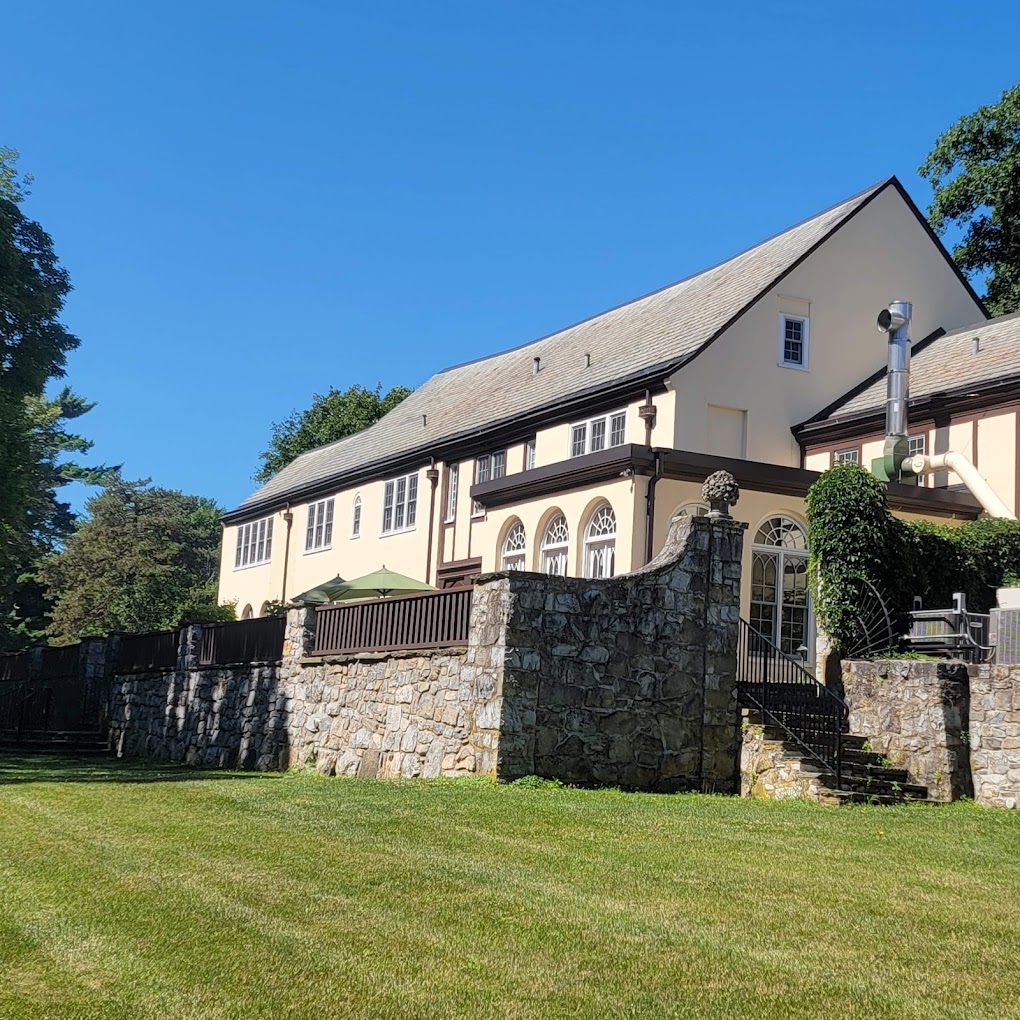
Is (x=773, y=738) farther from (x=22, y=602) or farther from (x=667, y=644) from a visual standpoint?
(x=22, y=602)

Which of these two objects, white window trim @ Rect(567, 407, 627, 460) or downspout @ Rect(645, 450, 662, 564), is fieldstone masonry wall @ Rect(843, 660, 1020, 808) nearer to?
downspout @ Rect(645, 450, 662, 564)

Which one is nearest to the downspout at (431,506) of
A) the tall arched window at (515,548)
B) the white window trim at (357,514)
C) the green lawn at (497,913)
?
the white window trim at (357,514)

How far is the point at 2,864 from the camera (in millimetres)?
9297

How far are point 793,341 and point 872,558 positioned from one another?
8.85 metres

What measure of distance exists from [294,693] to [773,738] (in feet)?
26.7

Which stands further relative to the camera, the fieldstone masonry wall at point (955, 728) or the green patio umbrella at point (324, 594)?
the green patio umbrella at point (324, 594)

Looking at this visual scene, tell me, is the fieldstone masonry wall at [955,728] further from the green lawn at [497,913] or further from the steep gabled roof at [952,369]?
the steep gabled roof at [952,369]

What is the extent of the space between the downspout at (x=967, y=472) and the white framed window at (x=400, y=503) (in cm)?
1385

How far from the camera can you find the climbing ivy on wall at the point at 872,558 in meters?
19.2

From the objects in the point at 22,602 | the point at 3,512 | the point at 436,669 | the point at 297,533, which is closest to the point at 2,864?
the point at 436,669

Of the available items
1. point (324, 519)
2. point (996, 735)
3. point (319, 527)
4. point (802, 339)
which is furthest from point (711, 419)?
point (319, 527)

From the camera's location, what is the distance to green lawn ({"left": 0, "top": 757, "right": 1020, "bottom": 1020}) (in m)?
5.97

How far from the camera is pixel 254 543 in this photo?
147 ft

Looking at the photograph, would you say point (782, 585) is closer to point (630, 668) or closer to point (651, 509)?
point (651, 509)
